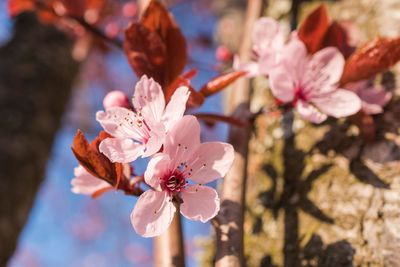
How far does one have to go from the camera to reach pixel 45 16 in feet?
3.94

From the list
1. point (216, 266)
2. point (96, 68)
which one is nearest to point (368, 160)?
point (216, 266)

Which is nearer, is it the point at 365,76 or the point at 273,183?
the point at 365,76

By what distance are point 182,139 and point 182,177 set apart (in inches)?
2.7

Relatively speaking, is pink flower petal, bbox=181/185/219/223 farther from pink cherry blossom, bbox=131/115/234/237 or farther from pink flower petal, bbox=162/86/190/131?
pink flower petal, bbox=162/86/190/131

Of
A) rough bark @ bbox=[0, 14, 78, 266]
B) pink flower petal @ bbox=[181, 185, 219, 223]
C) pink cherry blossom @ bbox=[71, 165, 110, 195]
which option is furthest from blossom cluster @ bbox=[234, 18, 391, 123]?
rough bark @ bbox=[0, 14, 78, 266]

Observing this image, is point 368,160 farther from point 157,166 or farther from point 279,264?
point 157,166

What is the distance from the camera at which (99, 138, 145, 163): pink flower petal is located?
0.46 metres

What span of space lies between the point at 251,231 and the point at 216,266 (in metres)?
0.34

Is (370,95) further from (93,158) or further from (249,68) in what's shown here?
(93,158)

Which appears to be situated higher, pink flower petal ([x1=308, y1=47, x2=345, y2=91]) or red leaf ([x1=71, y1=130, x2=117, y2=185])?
pink flower petal ([x1=308, y1=47, x2=345, y2=91])

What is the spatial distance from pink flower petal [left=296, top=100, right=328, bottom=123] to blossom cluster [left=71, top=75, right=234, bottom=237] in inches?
8.6

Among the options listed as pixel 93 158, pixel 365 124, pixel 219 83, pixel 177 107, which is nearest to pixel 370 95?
pixel 365 124

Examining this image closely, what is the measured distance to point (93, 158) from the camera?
0.48 metres

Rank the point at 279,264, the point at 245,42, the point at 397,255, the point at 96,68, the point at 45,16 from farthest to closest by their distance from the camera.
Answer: the point at 96,68, the point at 45,16, the point at 245,42, the point at 279,264, the point at 397,255
